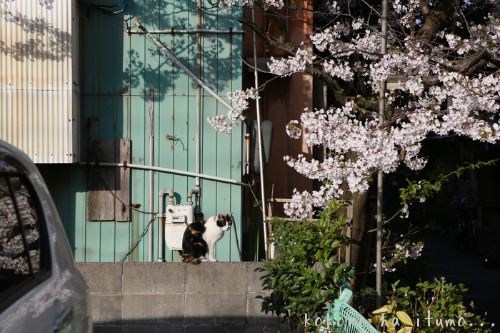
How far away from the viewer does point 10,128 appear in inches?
380

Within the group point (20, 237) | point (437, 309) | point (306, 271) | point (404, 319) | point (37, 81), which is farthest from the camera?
point (37, 81)

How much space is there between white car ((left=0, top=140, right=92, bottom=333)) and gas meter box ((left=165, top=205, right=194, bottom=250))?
626 centimetres

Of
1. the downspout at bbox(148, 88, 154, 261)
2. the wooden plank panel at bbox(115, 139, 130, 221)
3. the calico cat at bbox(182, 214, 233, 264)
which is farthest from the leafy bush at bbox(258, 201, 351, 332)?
the wooden plank panel at bbox(115, 139, 130, 221)

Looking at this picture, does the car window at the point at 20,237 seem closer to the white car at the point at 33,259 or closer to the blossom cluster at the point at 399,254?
the white car at the point at 33,259

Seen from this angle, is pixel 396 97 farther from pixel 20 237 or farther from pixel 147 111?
pixel 20 237

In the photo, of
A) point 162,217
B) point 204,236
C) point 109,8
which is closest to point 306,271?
point 204,236

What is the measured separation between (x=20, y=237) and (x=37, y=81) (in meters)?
6.57

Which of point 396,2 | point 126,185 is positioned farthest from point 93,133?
point 396,2

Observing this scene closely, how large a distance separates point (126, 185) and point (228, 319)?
2.43 metres

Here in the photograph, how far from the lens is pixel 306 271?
21.2 ft

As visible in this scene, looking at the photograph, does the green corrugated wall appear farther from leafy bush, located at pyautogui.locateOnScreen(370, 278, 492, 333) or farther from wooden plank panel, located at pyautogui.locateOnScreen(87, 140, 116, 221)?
leafy bush, located at pyautogui.locateOnScreen(370, 278, 492, 333)

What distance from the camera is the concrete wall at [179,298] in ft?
29.0

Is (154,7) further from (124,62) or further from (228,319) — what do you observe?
(228,319)

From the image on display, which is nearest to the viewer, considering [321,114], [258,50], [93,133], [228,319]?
[321,114]
